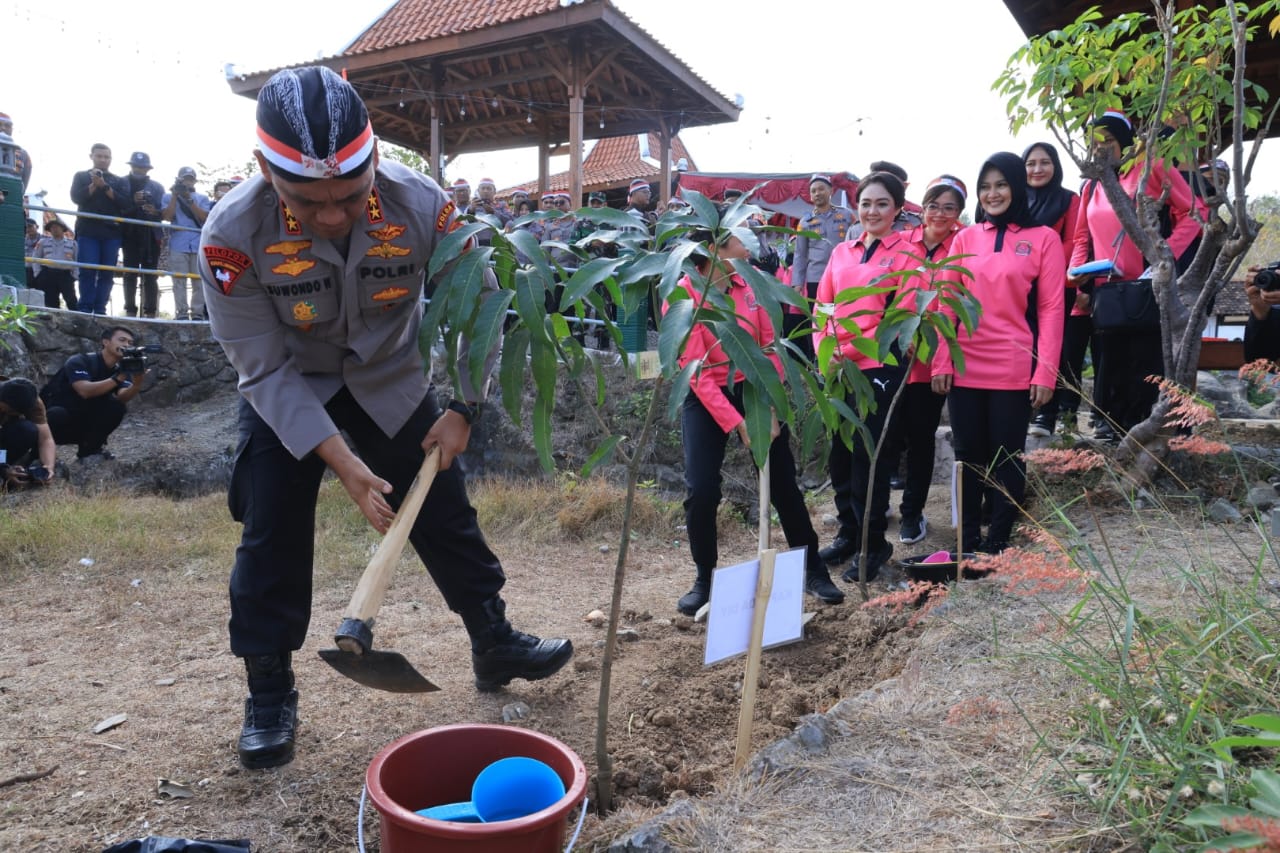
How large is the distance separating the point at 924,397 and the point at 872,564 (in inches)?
31.4

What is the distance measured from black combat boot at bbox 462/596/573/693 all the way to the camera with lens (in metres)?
3.52

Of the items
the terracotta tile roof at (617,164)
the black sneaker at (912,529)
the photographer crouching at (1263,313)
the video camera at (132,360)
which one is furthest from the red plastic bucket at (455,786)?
the terracotta tile roof at (617,164)

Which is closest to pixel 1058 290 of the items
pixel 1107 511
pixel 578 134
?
pixel 1107 511

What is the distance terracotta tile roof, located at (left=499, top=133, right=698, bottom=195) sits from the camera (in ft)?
53.1

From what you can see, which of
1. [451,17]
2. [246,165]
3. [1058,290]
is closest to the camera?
[1058,290]

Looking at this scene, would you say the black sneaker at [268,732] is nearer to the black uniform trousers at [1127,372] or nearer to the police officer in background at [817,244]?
the black uniform trousers at [1127,372]

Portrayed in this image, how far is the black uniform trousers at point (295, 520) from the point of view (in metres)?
2.24

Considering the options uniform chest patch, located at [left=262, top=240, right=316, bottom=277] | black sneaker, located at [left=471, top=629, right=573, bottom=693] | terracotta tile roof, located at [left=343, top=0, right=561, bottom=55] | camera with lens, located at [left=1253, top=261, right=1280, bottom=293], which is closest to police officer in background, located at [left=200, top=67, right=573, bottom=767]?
uniform chest patch, located at [left=262, top=240, right=316, bottom=277]

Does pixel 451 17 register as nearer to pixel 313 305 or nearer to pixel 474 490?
pixel 474 490

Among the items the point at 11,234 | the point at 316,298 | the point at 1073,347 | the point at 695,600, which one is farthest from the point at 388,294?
the point at 11,234

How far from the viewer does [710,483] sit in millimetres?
3473

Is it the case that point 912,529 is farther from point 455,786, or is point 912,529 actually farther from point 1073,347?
point 455,786

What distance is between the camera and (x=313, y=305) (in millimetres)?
2178

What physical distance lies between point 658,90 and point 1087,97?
9.70 meters
